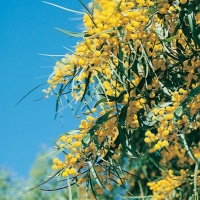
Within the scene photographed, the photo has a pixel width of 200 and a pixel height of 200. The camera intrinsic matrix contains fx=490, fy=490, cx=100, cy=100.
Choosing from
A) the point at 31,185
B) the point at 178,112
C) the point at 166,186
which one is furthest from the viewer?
the point at 31,185

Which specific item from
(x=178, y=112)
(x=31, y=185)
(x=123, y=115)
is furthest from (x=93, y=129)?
(x=31, y=185)

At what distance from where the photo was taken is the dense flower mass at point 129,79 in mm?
1904

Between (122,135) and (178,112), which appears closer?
(178,112)

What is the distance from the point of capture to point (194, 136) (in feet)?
7.54

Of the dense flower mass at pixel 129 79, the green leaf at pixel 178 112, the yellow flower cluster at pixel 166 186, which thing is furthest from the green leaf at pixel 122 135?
the yellow flower cluster at pixel 166 186

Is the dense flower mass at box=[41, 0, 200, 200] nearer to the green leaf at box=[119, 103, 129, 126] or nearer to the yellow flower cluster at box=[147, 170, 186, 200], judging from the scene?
the green leaf at box=[119, 103, 129, 126]

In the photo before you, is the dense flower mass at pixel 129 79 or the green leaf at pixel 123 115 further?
the green leaf at pixel 123 115

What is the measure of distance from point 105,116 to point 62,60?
30 cm

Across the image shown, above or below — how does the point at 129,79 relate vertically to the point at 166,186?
above

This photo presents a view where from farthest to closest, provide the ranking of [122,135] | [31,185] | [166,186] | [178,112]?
[31,185], [166,186], [122,135], [178,112]

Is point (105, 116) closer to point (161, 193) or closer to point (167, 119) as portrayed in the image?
point (167, 119)

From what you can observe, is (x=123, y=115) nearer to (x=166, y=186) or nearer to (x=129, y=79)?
(x=129, y=79)

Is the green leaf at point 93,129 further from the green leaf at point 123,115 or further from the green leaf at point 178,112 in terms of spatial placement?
the green leaf at point 178,112

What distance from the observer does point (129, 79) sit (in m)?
2.02
